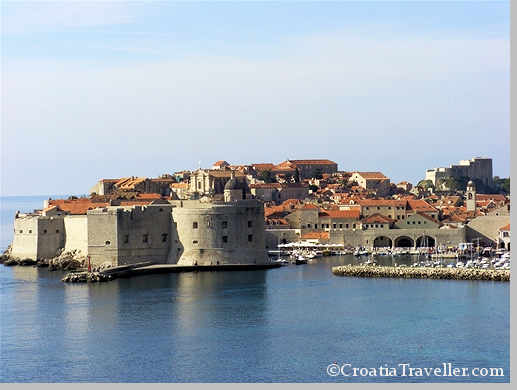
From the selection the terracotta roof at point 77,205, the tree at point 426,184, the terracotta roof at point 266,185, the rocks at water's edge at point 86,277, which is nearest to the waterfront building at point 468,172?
the tree at point 426,184

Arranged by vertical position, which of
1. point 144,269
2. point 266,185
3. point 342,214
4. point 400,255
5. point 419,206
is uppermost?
point 266,185

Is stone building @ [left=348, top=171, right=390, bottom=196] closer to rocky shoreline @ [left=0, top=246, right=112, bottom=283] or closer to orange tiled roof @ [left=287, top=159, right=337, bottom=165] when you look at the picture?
orange tiled roof @ [left=287, top=159, right=337, bottom=165]

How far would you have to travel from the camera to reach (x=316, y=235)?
6100 cm

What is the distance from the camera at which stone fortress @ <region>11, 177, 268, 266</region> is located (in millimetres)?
49062

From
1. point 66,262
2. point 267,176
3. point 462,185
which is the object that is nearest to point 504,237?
point 66,262

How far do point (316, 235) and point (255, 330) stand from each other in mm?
27997

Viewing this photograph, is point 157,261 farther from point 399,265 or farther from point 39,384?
point 39,384

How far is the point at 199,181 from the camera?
244 feet

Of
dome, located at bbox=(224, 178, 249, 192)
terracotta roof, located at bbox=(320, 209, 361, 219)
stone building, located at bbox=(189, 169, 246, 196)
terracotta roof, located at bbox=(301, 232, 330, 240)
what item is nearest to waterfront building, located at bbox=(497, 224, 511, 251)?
terracotta roof, located at bbox=(320, 209, 361, 219)

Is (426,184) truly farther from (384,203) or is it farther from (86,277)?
(86,277)

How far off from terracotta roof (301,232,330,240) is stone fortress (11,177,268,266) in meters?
10.0

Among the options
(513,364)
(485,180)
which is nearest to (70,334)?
(513,364)

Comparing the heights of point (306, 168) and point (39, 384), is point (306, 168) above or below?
above

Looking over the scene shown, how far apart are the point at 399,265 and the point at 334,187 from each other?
111 ft
